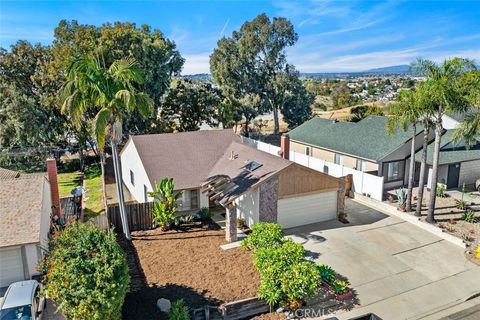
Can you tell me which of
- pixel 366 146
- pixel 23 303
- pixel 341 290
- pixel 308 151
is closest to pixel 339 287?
pixel 341 290

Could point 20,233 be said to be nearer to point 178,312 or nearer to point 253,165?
point 178,312

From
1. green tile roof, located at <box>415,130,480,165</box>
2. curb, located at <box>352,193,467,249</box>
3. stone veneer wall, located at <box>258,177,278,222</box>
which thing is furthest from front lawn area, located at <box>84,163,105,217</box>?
green tile roof, located at <box>415,130,480,165</box>

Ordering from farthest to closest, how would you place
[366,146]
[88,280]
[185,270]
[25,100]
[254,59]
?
[254,59] → [25,100] → [366,146] → [185,270] → [88,280]

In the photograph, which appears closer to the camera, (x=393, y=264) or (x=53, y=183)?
(x=393, y=264)

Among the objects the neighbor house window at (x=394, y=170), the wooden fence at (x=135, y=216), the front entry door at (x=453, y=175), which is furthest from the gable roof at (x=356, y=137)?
the wooden fence at (x=135, y=216)

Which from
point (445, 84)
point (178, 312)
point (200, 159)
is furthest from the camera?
point (200, 159)

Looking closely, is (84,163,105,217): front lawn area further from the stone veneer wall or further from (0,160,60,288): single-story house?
the stone veneer wall

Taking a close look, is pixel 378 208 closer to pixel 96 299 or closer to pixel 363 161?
Result: pixel 363 161
